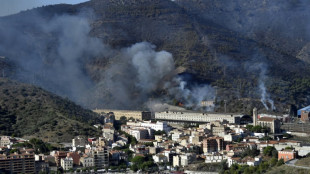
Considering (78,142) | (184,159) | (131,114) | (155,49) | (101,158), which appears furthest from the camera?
(155,49)

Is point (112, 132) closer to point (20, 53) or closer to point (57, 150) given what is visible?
point (57, 150)

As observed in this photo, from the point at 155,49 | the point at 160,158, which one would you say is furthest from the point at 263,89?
the point at 160,158

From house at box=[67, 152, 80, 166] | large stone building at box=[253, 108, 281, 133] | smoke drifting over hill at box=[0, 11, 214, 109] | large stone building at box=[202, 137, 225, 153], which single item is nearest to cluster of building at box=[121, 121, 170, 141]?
large stone building at box=[253, 108, 281, 133]

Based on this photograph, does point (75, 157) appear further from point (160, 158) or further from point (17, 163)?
point (160, 158)

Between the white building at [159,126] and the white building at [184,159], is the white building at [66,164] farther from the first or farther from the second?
the white building at [159,126]

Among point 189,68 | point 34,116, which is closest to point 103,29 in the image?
point 189,68

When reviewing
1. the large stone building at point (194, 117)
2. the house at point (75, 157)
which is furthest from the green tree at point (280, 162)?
the large stone building at point (194, 117)

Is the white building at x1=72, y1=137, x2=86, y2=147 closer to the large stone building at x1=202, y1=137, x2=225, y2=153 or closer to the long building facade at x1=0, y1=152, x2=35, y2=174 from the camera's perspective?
the long building facade at x1=0, y1=152, x2=35, y2=174
